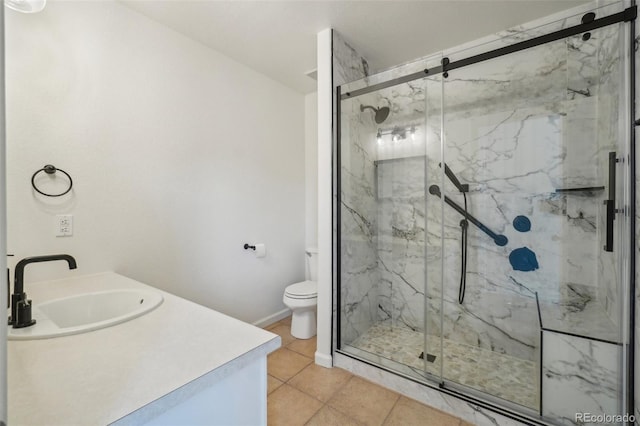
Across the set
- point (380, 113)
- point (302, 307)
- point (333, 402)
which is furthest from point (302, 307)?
point (380, 113)

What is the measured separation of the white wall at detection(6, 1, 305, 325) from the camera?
1466 millimetres

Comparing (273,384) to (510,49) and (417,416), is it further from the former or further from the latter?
(510,49)

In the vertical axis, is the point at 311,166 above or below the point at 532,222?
above

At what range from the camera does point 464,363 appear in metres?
1.99

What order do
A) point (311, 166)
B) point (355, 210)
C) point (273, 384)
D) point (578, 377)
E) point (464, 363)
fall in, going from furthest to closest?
point (311, 166)
point (355, 210)
point (464, 363)
point (273, 384)
point (578, 377)

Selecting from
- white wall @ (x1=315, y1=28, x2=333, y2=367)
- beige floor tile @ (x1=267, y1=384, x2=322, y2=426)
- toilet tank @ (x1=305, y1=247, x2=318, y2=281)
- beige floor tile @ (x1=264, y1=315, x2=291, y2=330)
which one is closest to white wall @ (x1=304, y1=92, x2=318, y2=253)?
toilet tank @ (x1=305, y1=247, x2=318, y2=281)

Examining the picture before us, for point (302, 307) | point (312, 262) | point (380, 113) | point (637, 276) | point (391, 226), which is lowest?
point (302, 307)

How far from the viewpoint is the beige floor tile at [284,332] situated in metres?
2.45

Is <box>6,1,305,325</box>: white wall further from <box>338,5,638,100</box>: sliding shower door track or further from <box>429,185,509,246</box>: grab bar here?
<box>429,185,509,246</box>: grab bar

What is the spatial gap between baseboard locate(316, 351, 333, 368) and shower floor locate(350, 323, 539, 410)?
0.22 meters

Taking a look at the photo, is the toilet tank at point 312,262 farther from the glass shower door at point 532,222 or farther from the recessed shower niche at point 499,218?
the glass shower door at point 532,222

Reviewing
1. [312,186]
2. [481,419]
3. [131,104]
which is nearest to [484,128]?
[312,186]

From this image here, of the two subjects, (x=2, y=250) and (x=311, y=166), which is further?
(x=311, y=166)

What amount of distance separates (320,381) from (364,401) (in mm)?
330
